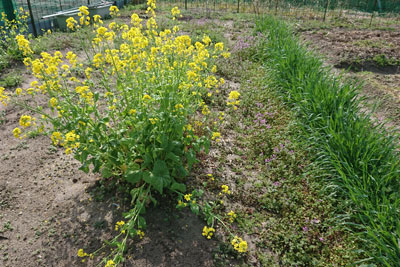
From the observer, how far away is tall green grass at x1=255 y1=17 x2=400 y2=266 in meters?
2.44

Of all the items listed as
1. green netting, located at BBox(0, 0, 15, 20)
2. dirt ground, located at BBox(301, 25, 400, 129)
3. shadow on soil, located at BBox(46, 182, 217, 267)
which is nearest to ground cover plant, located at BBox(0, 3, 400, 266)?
shadow on soil, located at BBox(46, 182, 217, 267)

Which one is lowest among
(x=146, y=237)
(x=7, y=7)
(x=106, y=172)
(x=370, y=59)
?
(x=146, y=237)

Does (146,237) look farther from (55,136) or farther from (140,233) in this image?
(55,136)

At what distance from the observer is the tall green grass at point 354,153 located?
244 centimetres

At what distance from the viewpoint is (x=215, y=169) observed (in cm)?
343

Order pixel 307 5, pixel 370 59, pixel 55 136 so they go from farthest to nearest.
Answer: pixel 307 5 → pixel 370 59 → pixel 55 136

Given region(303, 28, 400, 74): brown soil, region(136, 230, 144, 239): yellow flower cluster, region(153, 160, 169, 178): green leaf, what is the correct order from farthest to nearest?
region(303, 28, 400, 74): brown soil → region(153, 160, 169, 178): green leaf → region(136, 230, 144, 239): yellow flower cluster

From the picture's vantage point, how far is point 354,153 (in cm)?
311

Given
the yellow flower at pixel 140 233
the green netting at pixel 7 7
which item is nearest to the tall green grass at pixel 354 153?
the yellow flower at pixel 140 233

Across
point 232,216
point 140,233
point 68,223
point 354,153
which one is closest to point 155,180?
point 140,233

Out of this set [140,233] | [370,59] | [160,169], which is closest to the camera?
[140,233]

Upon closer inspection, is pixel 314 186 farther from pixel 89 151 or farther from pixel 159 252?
pixel 89 151

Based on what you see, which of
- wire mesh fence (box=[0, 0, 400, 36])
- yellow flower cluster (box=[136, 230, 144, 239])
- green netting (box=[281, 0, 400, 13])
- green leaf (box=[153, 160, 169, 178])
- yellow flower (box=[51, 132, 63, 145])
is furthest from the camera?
green netting (box=[281, 0, 400, 13])

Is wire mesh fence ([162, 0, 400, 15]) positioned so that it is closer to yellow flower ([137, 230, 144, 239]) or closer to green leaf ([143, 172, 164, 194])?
green leaf ([143, 172, 164, 194])
